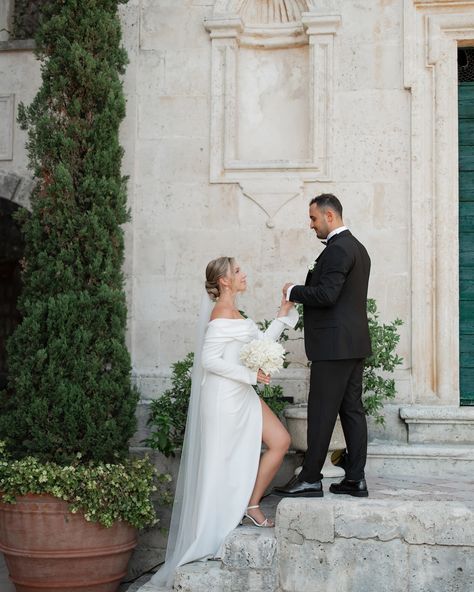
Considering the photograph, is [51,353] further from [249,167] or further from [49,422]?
[249,167]

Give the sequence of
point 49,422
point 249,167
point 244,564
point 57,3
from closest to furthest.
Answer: point 244,564, point 49,422, point 57,3, point 249,167

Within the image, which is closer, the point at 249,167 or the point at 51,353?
the point at 51,353

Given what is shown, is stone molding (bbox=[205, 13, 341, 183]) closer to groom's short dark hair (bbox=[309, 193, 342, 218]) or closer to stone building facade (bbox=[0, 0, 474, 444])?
stone building facade (bbox=[0, 0, 474, 444])

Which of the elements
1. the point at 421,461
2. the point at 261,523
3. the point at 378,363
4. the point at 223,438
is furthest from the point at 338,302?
the point at 421,461

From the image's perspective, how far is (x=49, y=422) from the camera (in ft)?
19.9

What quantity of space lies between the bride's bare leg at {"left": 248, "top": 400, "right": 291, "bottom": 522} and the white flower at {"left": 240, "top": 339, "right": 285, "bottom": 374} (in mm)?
411

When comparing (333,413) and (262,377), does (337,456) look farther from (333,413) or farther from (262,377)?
(262,377)

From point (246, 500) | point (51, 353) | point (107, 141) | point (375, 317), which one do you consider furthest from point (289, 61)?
point (246, 500)

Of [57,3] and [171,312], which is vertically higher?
[57,3]

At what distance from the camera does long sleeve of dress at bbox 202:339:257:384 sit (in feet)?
17.6

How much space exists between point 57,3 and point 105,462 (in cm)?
332

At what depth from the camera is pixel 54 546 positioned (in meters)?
5.78

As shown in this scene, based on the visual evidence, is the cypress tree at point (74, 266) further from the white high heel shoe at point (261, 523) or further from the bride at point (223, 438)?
the white high heel shoe at point (261, 523)

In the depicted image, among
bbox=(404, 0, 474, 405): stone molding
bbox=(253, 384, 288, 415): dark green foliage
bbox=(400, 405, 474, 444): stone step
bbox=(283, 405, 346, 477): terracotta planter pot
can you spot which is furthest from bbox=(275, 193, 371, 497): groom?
bbox=(404, 0, 474, 405): stone molding
